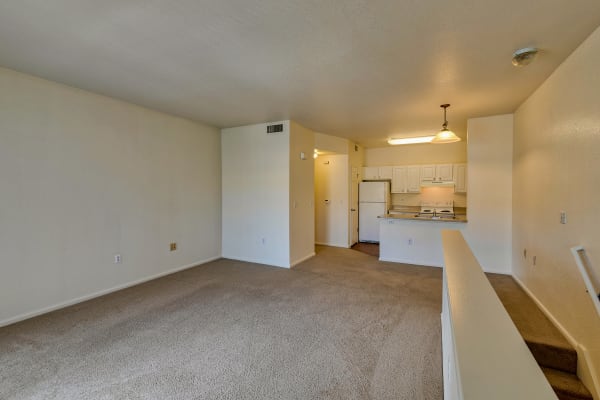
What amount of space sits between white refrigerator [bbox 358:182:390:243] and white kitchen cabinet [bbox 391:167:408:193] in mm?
179

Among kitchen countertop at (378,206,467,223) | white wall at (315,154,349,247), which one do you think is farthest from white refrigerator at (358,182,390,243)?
white wall at (315,154,349,247)

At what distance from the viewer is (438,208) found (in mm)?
6816

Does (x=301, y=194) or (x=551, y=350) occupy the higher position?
(x=301, y=194)

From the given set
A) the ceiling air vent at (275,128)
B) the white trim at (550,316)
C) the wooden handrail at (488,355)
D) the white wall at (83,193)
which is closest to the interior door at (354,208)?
the ceiling air vent at (275,128)

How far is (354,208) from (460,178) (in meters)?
2.57

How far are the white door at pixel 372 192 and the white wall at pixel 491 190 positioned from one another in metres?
2.47

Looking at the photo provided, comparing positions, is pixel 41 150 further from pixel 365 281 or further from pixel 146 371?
pixel 365 281

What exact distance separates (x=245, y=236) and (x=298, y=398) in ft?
12.3

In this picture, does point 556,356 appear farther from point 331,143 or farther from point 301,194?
point 331,143

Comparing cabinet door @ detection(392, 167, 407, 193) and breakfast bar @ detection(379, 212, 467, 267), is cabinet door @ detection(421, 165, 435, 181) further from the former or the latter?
breakfast bar @ detection(379, 212, 467, 267)

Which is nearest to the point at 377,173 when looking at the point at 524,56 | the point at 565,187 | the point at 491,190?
the point at 491,190

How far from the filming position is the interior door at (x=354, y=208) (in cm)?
686

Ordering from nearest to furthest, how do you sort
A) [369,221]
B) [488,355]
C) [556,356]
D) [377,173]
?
[488,355] → [556,356] → [369,221] → [377,173]

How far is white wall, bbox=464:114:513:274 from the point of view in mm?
4383
